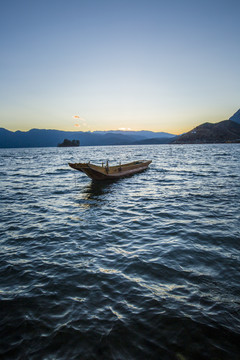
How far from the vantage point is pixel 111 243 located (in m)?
7.26

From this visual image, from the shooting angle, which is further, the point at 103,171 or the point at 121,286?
the point at 103,171

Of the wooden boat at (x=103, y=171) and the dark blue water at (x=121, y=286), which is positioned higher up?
the wooden boat at (x=103, y=171)

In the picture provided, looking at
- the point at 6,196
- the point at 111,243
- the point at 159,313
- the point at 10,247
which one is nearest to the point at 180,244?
the point at 111,243

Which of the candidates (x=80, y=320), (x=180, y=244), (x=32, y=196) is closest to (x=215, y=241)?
(x=180, y=244)

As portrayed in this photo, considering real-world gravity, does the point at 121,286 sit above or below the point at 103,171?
below

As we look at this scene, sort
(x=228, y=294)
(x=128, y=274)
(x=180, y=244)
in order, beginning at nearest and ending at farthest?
(x=228, y=294), (x=128, y=274), (x=180, y=244)

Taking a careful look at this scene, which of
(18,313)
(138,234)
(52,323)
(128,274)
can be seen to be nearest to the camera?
(52,323)

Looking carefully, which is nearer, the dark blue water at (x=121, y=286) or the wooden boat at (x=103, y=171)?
the dark blue water at (x=121, y=286)

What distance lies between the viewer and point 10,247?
7137 mm

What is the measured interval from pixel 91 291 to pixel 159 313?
65.8 inches

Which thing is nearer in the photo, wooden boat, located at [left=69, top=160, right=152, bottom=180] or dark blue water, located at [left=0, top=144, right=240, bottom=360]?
dark blue water, located at [left=0, top=144, right=240, bottom=360]

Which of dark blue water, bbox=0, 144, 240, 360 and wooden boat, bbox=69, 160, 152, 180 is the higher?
wooden boat, bbox=69, 160, 152, 180

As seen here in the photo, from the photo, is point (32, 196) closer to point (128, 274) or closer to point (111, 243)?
point (111, 243)

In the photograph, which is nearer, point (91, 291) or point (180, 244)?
point (91, 291)
